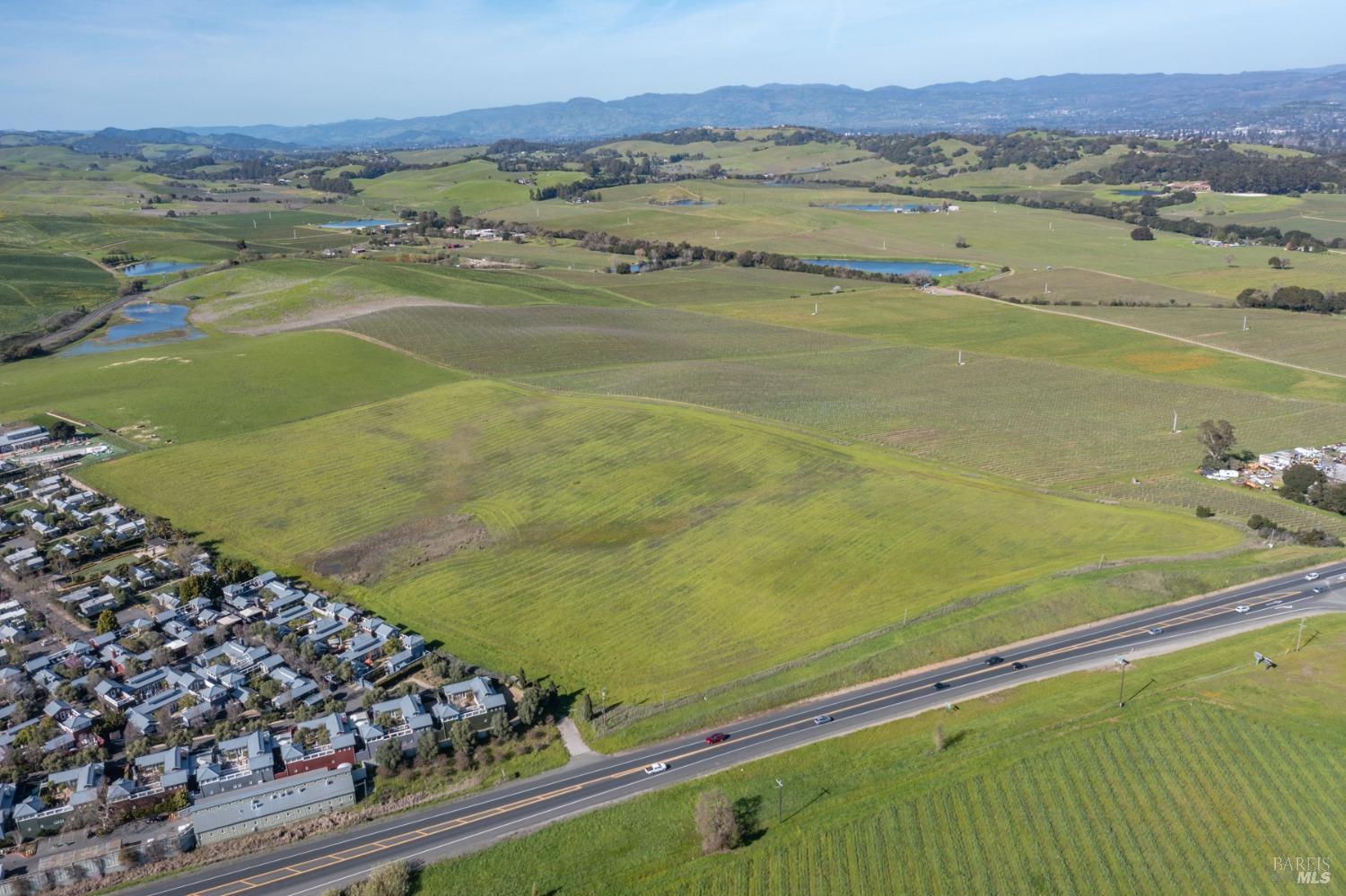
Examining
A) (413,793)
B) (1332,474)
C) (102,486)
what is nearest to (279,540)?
(102,486)

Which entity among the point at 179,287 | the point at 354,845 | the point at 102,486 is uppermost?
the point at 179,287

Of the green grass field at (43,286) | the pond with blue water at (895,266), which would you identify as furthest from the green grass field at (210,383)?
the pond with blue water at (895,266)

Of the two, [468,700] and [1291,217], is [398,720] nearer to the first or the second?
[468,700]

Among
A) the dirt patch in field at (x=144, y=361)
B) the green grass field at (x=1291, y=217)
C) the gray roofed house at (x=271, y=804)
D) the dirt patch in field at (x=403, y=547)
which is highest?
the green grass field at (x=1291, y=217)

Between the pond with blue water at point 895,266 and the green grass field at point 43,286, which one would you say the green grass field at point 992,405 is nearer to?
the pond with blue water at point 895,266

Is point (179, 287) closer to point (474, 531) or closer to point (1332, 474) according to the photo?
point (474, 531)

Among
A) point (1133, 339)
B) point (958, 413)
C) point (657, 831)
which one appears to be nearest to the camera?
point (657, 831)

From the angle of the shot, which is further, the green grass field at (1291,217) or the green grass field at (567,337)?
the green grass field at (1291,217)
